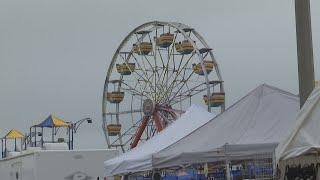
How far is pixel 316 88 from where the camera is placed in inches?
295

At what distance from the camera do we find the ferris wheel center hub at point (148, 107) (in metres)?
36.7

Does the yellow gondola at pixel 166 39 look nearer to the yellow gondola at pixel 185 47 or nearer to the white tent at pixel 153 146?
the yellow gondola at pixel 185 47

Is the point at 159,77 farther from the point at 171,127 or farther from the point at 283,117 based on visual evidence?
the point at 283,117

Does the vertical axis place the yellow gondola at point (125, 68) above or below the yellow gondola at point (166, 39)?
below

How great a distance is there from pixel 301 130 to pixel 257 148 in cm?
365

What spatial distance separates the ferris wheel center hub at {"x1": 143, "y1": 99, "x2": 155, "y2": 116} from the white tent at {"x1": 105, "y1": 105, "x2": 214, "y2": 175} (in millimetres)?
20633

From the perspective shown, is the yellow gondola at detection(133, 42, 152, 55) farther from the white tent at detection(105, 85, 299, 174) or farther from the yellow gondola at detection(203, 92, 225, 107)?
the white tent at detection(105, 85, 299, 174)

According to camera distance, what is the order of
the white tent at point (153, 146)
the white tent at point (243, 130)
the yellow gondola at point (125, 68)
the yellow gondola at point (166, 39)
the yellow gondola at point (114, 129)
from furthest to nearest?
the yellow gondola at point (114, 129)
the yellow gondola at point (125, 68)
the yellow gondola at point (166, 39)
the white tent at point (153, 146)
the white tent at point (243, 130)

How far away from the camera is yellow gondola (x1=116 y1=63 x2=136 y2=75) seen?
39.1 metres

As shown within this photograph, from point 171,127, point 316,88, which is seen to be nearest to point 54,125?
point 171,127

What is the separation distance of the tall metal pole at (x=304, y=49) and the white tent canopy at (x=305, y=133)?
0.51 meters

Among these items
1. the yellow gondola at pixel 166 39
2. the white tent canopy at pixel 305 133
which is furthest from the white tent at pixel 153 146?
the yellow gondola at pixel 166 39

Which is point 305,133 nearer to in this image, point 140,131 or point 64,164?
point 64,164

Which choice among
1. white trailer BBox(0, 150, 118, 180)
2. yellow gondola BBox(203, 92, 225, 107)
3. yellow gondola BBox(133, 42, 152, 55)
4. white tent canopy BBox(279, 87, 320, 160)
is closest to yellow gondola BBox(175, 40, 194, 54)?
yellow gondola BBox(133, 42, 152, 55)
